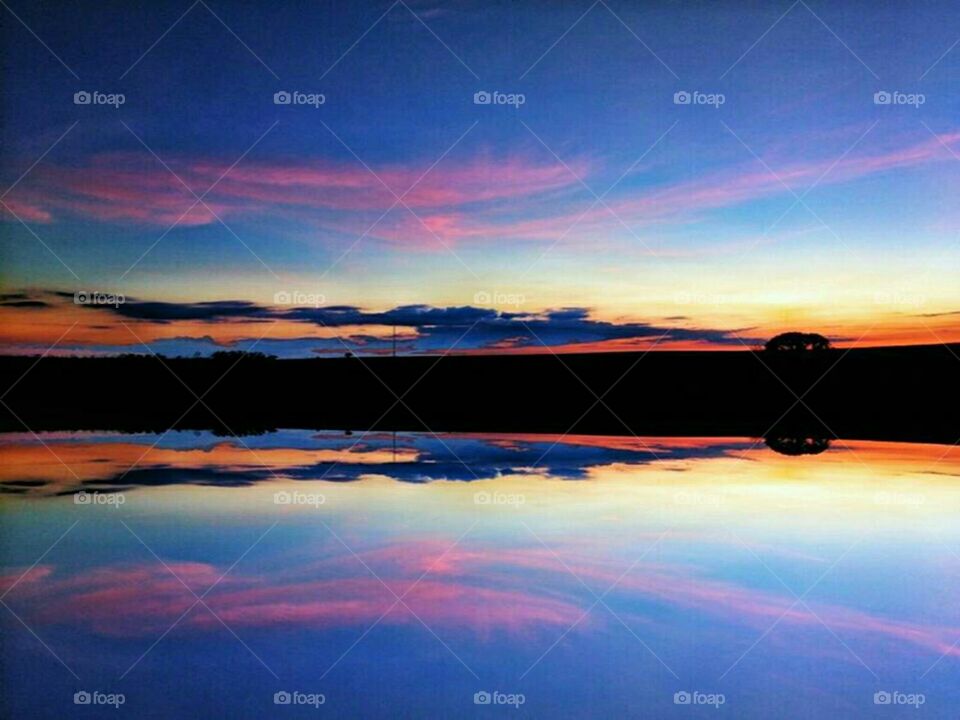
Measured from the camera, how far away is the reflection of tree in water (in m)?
6.97

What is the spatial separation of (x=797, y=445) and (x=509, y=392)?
2393 mm

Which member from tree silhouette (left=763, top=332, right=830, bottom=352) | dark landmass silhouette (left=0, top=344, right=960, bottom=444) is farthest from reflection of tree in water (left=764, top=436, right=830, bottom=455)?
tree silhouette (left=763, top=332, right=830, bottom=352)

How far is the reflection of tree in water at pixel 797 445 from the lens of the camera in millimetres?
6973

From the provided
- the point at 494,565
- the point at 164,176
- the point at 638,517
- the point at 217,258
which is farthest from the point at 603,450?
the point at 164,176

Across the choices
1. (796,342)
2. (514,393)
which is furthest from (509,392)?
(796,342)

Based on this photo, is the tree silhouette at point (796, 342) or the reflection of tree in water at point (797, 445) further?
the reflection of tree in water at point (797, 445)

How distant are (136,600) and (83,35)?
14.3 feet

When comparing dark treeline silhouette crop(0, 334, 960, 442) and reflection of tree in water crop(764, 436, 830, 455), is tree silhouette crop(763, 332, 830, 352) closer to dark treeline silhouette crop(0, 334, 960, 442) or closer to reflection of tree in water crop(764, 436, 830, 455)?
dark treeline silhouette crop(0, 334, 960, 442)

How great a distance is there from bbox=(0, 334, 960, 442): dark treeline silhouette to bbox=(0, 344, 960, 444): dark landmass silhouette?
0.03 ft

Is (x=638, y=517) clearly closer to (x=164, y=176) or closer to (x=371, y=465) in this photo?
(x=371, y=465)

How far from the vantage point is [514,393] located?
743cm

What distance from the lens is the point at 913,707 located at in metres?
6.32

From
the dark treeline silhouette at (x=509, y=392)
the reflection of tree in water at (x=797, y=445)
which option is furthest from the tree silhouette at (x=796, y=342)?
the reflection of tree in water at (x=797, y=445)

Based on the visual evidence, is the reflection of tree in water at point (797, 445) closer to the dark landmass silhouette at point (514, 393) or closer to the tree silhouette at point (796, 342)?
the dark landmass silhouette at point (514, 393)
